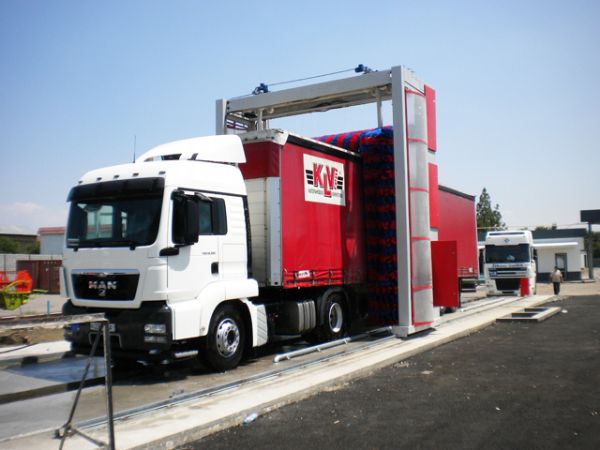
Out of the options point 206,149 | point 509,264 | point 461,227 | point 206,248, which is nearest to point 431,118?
point 206,149

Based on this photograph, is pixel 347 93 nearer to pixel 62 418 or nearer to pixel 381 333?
pixel 381 333

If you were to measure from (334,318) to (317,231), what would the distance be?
2092 millimetres

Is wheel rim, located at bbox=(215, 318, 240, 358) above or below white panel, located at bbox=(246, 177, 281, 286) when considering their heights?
below

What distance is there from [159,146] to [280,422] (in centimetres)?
567

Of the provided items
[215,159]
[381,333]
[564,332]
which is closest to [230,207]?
[215,159]

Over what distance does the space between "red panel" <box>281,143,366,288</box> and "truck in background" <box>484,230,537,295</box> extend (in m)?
15.9

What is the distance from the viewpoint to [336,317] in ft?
39.1

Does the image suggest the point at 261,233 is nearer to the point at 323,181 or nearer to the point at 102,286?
the point at 323,181

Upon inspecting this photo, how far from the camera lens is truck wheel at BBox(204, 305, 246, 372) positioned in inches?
338

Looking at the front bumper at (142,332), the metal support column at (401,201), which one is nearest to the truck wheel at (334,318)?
the metal support column at (401,201)

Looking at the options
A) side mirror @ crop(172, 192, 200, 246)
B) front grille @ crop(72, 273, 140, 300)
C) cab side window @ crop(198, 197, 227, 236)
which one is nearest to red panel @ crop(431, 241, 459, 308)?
cab side window @ crop(198, 197, 227, 236)

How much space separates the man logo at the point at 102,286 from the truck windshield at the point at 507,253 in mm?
22073

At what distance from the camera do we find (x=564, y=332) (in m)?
13.3

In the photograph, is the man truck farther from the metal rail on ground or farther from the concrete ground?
the concrete ground
